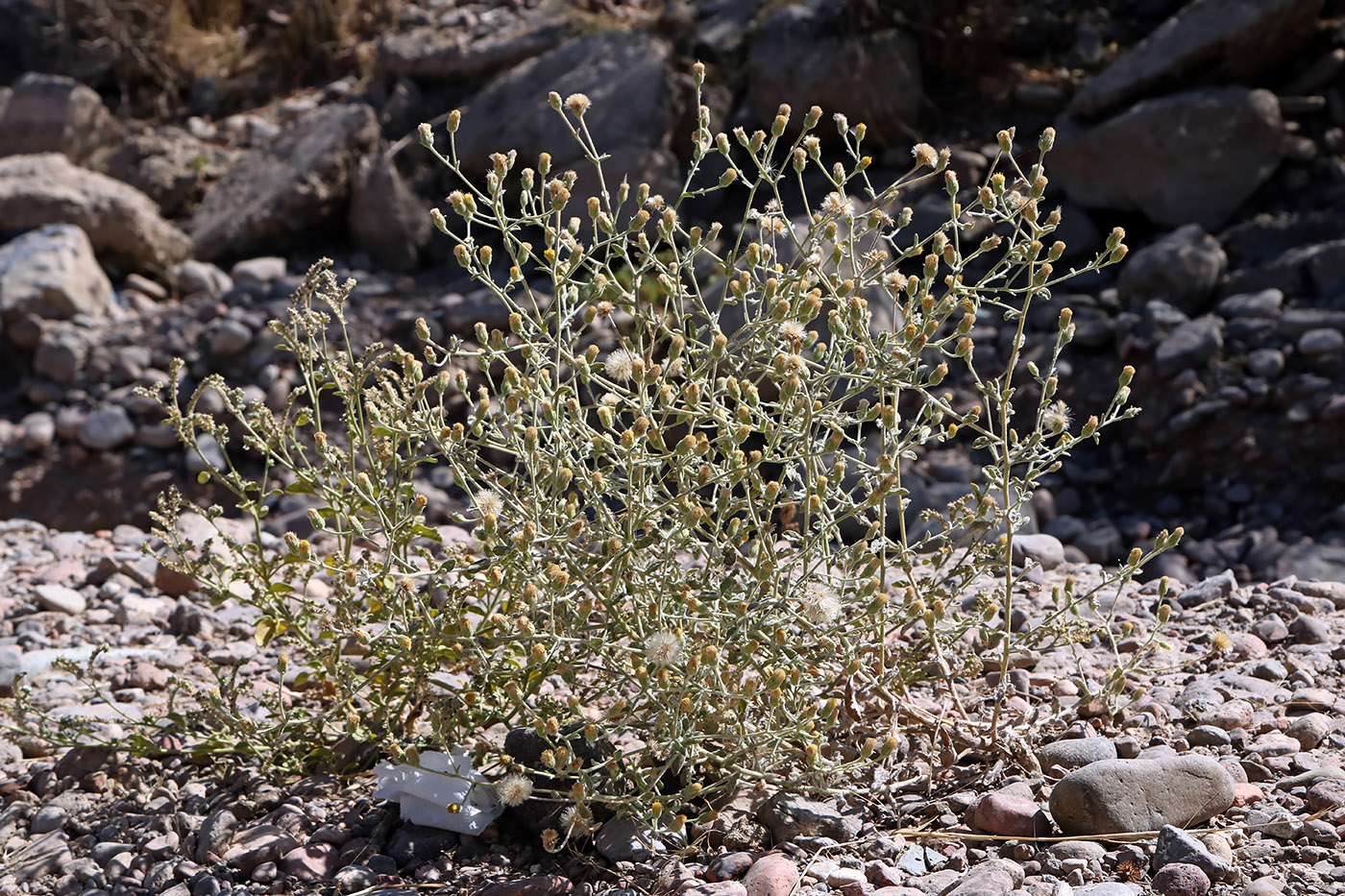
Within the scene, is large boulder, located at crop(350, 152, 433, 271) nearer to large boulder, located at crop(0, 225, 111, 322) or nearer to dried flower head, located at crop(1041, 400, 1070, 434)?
large boulder, located at crop(0, 225, 111, 322)

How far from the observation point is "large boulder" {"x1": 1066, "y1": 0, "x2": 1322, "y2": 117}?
235 inches

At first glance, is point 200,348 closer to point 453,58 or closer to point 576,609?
point 453,58

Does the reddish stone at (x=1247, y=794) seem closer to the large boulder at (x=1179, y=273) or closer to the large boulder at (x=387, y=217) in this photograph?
the large boulder at (x=1179, y=273)

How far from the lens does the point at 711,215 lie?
682cm

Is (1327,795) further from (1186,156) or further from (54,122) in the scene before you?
(54,122)

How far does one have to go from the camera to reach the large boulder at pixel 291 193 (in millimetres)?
7035

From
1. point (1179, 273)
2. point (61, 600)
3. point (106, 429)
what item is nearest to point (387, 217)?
point (106, 429)

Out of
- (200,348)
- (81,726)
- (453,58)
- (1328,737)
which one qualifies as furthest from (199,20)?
(1328,737)

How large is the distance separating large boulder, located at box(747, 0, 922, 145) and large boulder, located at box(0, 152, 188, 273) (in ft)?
11.9

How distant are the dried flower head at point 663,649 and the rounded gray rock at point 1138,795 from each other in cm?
75

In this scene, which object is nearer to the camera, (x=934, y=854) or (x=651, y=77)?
(x=934, y=854)

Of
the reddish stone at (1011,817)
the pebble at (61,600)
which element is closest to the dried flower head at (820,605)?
the reddish stone at (1011,817)

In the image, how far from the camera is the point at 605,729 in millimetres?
1992

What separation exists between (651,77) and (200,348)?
2931 mm
